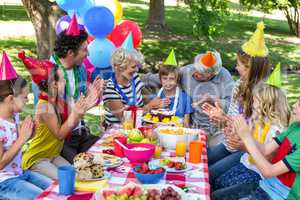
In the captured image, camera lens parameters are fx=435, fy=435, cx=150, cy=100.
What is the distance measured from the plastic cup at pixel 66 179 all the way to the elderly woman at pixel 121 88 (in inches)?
79.0

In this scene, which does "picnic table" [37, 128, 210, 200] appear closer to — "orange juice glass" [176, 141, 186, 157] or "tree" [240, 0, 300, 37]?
"orange juice glass" [176, 141, 186, 157]

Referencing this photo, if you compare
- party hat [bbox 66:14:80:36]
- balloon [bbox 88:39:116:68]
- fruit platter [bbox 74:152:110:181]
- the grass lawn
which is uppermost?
party hat [bbox 66:14:80:36]

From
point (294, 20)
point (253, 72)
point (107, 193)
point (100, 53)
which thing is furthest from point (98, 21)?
point (294, 20)

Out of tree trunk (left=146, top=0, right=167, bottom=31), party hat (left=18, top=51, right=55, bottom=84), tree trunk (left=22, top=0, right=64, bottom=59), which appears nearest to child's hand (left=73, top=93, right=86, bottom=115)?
party hat (left=18, top=51, right=55, bottom=84)

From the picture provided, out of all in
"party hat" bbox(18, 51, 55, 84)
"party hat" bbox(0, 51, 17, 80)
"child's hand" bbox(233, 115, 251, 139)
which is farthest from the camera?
"party hat" bbox(18, 51, 55, 84)

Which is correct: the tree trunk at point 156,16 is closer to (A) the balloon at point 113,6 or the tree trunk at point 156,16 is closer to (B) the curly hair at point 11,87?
(A) the balloon at point 113,6

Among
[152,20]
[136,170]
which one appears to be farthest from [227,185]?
[152,20]

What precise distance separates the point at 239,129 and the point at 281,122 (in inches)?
18.4

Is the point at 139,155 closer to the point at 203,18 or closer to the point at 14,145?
the point at 14,145

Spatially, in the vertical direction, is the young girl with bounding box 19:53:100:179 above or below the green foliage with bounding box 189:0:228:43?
below

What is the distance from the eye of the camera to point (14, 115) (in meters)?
3.28

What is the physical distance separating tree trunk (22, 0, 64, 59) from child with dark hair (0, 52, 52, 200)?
4.92 metres

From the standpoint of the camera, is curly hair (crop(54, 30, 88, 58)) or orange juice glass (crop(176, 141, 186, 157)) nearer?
orange juice glass (crop(176, 141, 186, 157))

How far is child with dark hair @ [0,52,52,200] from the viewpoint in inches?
117
